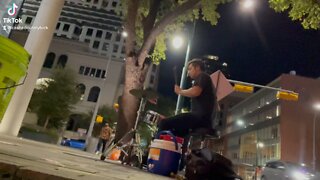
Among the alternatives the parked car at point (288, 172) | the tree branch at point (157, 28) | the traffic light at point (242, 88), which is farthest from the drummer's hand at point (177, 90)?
the traffic light at point (242, 88)

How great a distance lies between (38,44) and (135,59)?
115 inches

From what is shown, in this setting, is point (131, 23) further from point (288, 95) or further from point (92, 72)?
point (92, 72)

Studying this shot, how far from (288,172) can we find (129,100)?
1018cm

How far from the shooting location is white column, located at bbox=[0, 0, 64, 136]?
783 centimetres

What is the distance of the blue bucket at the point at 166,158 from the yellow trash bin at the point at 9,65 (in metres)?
2.48

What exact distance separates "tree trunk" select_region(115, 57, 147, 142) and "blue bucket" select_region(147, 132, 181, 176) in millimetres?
3599

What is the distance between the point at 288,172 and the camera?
14.2 metres

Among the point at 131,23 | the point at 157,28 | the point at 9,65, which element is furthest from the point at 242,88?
the point at 9,65

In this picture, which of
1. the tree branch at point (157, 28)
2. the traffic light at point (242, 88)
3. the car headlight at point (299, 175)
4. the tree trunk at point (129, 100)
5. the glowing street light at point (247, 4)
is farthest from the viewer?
the traffic light at point (242, 88)

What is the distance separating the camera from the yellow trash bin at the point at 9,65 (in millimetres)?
3447

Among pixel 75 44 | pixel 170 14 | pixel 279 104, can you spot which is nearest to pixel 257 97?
pixel 279 104

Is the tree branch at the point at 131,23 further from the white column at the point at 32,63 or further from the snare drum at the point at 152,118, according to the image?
the snare drum at the point at 152,118

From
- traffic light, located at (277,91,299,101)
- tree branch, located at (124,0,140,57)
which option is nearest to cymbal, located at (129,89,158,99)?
tree branch, located at (124,0,140,57)

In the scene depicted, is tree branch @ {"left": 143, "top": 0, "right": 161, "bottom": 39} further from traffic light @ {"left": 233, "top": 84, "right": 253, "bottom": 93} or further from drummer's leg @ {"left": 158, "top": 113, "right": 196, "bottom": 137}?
traffic light @ {"left": 233, "top": 84, "right": 253, "bottom": 93}
